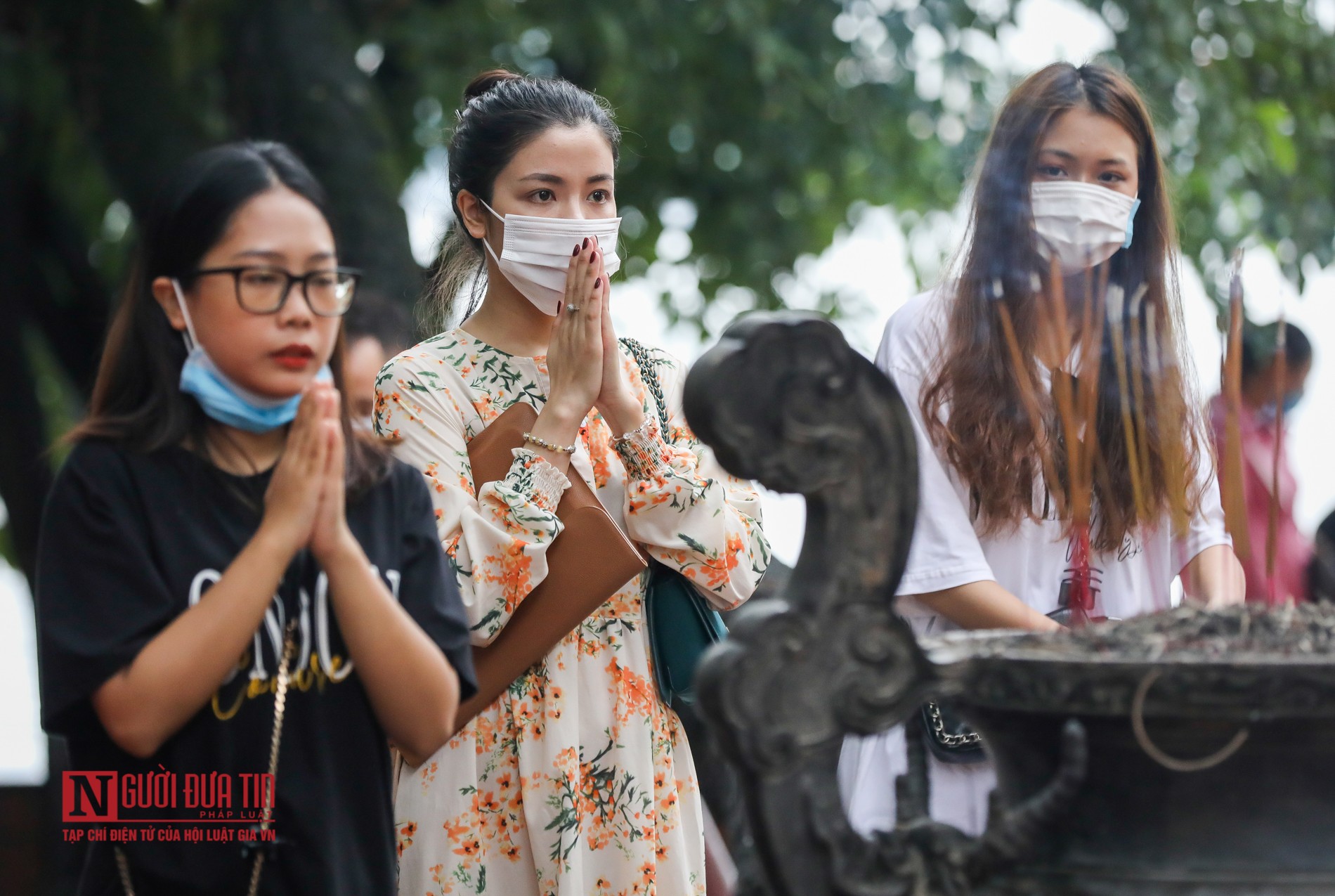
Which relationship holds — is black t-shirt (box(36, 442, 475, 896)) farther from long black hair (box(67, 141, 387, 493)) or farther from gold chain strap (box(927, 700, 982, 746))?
gold chain strap (box(927, 700, 982, 746))

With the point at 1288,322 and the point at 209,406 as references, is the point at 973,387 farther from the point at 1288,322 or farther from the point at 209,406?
the point at 1288,322

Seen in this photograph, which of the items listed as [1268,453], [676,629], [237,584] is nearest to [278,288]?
[237,584]

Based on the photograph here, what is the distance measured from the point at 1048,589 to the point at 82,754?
61.4 inches

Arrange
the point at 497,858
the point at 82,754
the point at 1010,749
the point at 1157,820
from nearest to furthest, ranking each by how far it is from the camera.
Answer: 1. the point at 1157,820
2. the point at 1010,749
3. the point at 82,754
4. the point at 497,858

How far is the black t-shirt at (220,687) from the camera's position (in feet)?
6.79

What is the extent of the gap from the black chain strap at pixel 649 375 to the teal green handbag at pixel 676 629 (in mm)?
294

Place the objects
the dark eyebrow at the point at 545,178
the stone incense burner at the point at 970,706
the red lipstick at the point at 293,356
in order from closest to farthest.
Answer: the stone incense burner at the point at 970,706, the red lipstick at the point at 293,356, the dark eyebrow at the point at 545,178

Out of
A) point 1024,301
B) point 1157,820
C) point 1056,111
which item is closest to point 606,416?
point 1024,301

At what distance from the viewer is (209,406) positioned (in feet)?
7.27

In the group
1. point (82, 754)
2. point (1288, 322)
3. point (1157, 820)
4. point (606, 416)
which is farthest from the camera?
point (1288, 322)

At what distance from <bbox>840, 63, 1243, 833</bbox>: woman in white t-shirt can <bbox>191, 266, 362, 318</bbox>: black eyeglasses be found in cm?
90

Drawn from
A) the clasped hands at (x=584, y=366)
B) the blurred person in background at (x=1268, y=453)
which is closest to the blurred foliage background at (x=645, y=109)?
the blurred person in background at (x=1268, y=453)

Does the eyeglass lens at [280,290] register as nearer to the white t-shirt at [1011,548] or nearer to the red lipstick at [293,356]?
the red lipstick at [293,356]

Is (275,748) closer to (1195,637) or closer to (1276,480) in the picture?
(1195,637)
